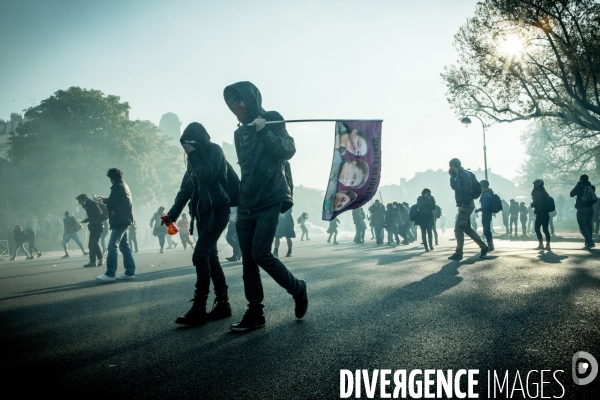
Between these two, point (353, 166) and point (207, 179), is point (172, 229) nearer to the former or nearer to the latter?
point (207, 179)

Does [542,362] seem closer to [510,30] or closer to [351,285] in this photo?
[351,285]

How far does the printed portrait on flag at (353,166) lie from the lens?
4.53 metres

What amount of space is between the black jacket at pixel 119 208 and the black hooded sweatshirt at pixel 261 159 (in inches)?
206

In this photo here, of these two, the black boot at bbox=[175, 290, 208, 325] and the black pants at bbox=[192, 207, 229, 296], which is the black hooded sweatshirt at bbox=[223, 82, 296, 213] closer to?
the black pants at bbox=[192, 207, 229, 296]

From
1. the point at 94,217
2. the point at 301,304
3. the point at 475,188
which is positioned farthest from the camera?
the point at 94,217

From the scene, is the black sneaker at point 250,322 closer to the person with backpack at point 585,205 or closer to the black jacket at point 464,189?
the black jacket at point 464,189

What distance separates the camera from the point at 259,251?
3.74 metres

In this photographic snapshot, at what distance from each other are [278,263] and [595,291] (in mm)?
3700

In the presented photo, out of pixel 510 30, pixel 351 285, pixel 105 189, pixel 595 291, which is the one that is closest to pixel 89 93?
pixel 105 189

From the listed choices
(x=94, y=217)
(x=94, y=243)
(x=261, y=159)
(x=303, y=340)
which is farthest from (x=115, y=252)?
(x=303, y=340)

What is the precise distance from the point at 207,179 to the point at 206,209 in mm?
294

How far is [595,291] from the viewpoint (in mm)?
4867

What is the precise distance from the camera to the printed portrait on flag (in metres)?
4.53

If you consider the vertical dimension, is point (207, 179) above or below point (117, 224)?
above
